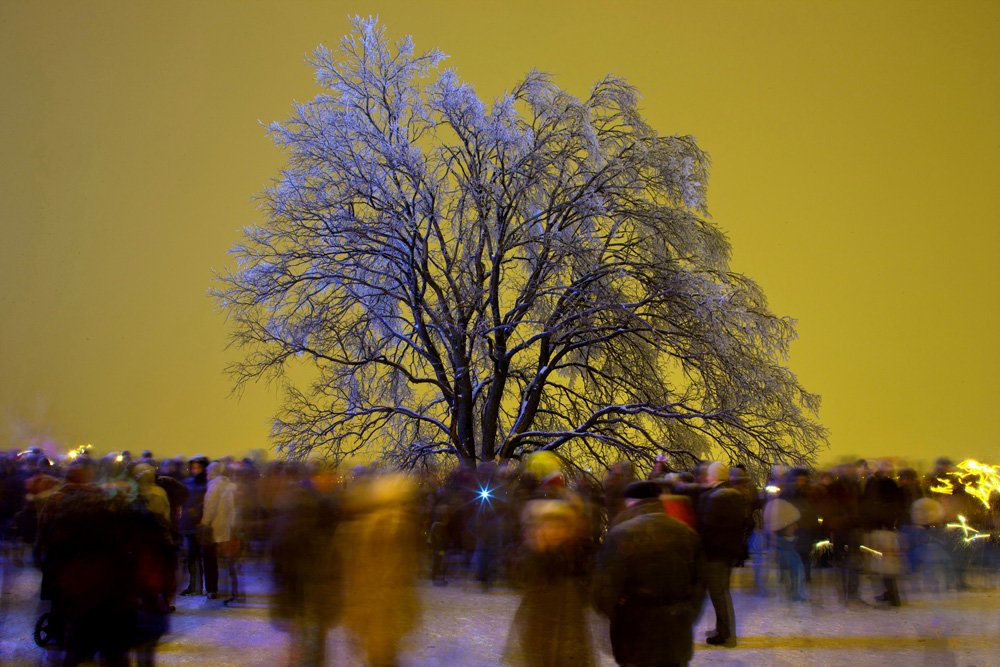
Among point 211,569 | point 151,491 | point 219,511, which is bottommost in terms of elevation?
point 211,569

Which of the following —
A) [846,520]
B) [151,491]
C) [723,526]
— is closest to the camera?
[723,526]

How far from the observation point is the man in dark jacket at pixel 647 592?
14.8ft

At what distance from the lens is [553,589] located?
17.4 feet

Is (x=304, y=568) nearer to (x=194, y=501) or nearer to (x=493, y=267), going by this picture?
(x=194, y=501)

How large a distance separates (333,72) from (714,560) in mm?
13945

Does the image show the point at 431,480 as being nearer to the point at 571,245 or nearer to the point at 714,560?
the point at 571,245

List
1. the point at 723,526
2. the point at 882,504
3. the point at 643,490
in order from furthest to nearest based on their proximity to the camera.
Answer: the point at 882,504
the point at 723,526
the point at 643,490

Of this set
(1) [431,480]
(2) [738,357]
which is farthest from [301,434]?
(2) [738,357]

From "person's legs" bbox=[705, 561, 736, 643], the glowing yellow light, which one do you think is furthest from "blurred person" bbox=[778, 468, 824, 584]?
the glowing yellow light

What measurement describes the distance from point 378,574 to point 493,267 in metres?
12.1

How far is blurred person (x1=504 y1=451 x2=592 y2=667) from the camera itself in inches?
208

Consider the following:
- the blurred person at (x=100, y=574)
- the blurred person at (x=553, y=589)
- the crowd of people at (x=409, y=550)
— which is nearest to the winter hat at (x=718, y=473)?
the crowd of people at (x=409, y=550)

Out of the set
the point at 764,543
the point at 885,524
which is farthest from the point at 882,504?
the point at 764,543

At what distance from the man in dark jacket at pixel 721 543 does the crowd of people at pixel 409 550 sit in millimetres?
14
